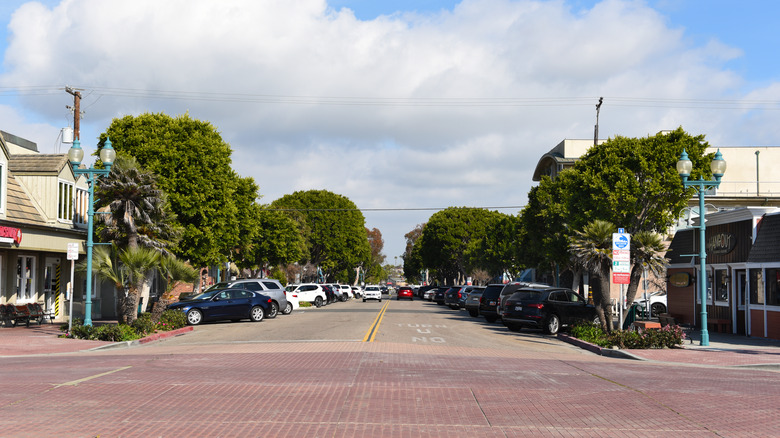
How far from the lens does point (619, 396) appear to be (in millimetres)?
10484

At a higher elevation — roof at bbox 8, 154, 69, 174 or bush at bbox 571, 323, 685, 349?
roof at bbox 8, 154, 69, 174

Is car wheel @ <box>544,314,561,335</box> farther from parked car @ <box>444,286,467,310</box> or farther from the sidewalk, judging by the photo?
parked car @ <box>444,286,467,310</box>

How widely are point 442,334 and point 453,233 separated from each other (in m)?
62.4

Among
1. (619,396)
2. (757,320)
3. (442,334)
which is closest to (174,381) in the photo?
(619,396)

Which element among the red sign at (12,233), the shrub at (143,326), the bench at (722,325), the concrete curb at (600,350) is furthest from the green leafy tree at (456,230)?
the shrub at (143,326)

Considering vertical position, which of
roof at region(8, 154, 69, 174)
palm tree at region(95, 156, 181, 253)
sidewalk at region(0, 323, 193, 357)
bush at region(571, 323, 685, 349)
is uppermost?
roof at region(8, 154, 69, 174)

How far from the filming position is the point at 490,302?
104ft

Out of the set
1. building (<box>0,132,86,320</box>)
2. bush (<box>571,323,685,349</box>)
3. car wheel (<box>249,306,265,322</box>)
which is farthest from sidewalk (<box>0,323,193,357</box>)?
bush (<box>571,323,685,349</box>)

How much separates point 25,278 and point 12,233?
383 centimetres

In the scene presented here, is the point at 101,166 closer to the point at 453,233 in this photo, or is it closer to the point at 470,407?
the point at 470,407

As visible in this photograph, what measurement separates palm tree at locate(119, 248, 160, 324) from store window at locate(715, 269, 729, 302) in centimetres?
2079

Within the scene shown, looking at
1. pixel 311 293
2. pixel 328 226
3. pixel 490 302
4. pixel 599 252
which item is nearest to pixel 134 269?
pixel 599 252

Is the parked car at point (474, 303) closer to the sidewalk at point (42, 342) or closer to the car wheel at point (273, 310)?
the car wheel at point (273, 310)

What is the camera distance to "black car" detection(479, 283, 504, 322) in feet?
103
